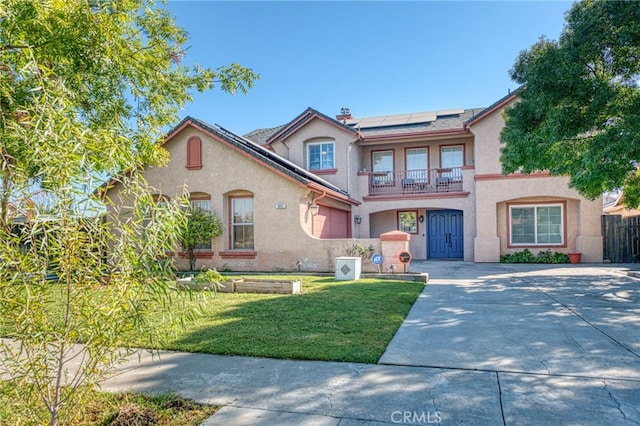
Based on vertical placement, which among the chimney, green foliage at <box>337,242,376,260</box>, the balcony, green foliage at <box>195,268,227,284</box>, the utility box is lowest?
the utility box

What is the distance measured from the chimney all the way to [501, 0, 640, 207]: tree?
13.7m

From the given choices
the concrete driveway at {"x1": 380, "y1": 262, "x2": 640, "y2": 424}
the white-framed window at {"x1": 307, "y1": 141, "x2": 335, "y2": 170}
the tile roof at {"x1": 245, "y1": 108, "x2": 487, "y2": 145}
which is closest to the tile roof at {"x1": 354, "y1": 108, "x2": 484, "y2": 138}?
the tile roof at {"x1": 245, "y1": 108, "x2": 487, "y2": 145}

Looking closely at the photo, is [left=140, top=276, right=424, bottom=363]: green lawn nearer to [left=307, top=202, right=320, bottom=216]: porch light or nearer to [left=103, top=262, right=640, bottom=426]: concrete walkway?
[left=103, top=262, right=640, bottom=426]: concrete walkway

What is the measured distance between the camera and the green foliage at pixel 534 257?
1638cm

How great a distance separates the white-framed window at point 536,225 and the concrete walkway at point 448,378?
11.8m

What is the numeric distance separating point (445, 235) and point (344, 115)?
10108 mm

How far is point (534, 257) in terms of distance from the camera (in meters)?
16.7

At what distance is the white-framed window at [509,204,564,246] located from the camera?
56.1 feet

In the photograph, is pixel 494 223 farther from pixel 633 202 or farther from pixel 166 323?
pixel 166 323

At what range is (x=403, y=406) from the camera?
3.22 metres

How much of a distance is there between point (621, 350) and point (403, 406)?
3.28 m

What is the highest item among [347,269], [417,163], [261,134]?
[261,134]

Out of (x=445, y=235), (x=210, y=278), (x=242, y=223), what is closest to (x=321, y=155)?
(x=242, y=223)

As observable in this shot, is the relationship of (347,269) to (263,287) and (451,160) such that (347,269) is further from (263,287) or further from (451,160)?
(451,160)
